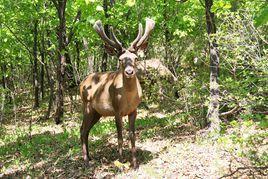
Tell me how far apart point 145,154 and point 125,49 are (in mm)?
3262

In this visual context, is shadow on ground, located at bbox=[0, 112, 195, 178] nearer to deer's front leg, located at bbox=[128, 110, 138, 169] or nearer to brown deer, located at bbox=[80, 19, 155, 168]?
deer's front leg, located at bbox=[128, 110, 138, 169]

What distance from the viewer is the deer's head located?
28.0 ft

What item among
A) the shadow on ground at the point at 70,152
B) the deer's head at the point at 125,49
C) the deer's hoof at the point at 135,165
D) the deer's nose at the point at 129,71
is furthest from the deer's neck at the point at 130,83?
the shadow on ground at the point at 70,152

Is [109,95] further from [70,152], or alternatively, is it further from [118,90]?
[70,152]

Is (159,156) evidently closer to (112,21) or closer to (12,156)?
(12,156)

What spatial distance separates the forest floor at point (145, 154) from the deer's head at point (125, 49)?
7.44 ft

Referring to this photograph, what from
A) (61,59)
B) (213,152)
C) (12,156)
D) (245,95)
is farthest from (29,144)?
(245,95)

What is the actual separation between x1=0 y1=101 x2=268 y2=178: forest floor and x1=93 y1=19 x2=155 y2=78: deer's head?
7.44 feet

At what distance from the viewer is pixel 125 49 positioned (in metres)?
8.98

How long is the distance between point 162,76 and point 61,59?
624cm

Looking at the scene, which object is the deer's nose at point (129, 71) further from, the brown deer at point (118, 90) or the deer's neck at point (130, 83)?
the deer's neck at point (130, 83)

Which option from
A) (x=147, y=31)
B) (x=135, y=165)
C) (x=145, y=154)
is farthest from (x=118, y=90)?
(x=145, y=154)

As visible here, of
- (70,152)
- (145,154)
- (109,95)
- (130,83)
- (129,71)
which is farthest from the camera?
(70,152)

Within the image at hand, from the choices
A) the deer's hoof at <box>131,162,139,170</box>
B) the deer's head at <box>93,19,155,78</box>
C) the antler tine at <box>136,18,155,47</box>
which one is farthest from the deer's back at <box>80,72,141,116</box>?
the deer's hoof at <box>131,162,139,170</box>
